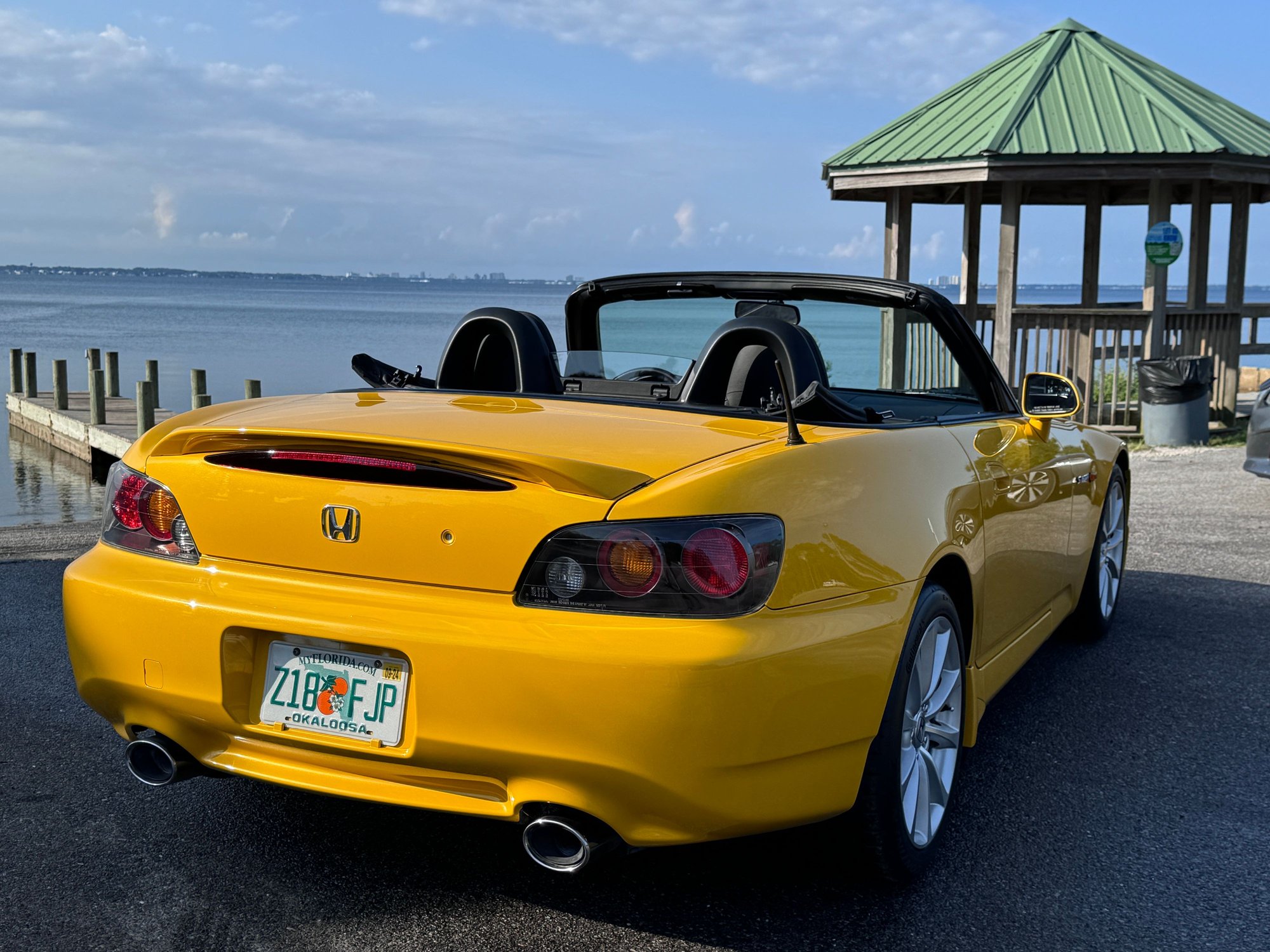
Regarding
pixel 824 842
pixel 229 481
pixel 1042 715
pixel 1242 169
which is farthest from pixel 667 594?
pixel 1242 169

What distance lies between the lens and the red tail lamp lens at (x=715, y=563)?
94.1 inches

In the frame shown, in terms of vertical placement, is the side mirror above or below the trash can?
above

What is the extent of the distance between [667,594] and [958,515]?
108 cm

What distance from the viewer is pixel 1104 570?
17.0 ft

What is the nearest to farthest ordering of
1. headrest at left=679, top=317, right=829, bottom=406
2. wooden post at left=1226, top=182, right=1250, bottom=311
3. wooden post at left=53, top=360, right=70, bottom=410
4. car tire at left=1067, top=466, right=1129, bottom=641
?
headrest at left=679, top=317, right=829, bottom=406 → car tire at left=1067, top=466, right=1129, bottom=641 → wooden post at left=1226, top=182, right=1250, bottom=311 → wooden post at left=53, top=360, right=70, bottom=410

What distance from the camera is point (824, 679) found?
8.14ft

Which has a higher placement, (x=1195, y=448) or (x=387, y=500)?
(x=387, y=500)

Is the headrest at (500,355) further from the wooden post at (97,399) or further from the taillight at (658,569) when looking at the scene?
the wooden post at (97,399)

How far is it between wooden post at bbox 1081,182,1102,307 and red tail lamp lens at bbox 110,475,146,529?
1543 cm

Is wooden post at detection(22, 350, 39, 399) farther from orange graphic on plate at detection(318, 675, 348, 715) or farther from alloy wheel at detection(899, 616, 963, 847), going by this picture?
alloy wheel at detection(899, 616, 963, 847)

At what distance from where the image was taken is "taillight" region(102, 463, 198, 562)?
278cm

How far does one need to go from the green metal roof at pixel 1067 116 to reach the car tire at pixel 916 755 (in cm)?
1080

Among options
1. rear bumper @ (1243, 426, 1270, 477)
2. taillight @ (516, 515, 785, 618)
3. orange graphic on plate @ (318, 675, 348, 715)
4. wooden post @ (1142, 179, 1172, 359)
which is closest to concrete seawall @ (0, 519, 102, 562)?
orange graphic on plate @ (318, 675, 348, 715)

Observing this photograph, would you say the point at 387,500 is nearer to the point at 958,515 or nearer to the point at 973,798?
the point at 958,515
